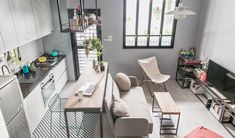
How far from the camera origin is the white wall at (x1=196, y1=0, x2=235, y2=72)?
3609 mm

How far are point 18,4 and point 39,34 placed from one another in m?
0.89

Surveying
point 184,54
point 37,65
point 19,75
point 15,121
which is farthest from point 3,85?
point 184,54

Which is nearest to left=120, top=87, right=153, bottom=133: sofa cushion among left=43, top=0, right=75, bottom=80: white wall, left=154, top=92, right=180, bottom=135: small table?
left=154, top=92, right=180, bottom=135: small table

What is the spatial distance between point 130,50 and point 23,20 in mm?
2957

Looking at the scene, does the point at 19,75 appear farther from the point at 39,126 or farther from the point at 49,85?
the point at 39,126

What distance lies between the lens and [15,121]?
2.51 metres

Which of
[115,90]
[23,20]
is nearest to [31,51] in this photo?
[23,20]

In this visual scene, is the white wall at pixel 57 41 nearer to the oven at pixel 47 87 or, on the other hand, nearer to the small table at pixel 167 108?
the oven at pixel 47 87

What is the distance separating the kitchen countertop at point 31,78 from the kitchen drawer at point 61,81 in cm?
60

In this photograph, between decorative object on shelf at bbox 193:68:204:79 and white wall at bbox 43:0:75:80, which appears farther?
white wall at bbox 43:0:75:80

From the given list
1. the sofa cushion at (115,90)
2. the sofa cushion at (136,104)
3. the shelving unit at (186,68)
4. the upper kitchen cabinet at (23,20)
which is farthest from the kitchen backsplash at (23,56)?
the shelving unit at (186,68)

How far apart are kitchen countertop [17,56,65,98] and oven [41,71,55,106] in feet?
0.39

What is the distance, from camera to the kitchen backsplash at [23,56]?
3.38m

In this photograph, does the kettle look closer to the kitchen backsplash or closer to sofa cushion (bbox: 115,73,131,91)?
the kitchen backsplash
